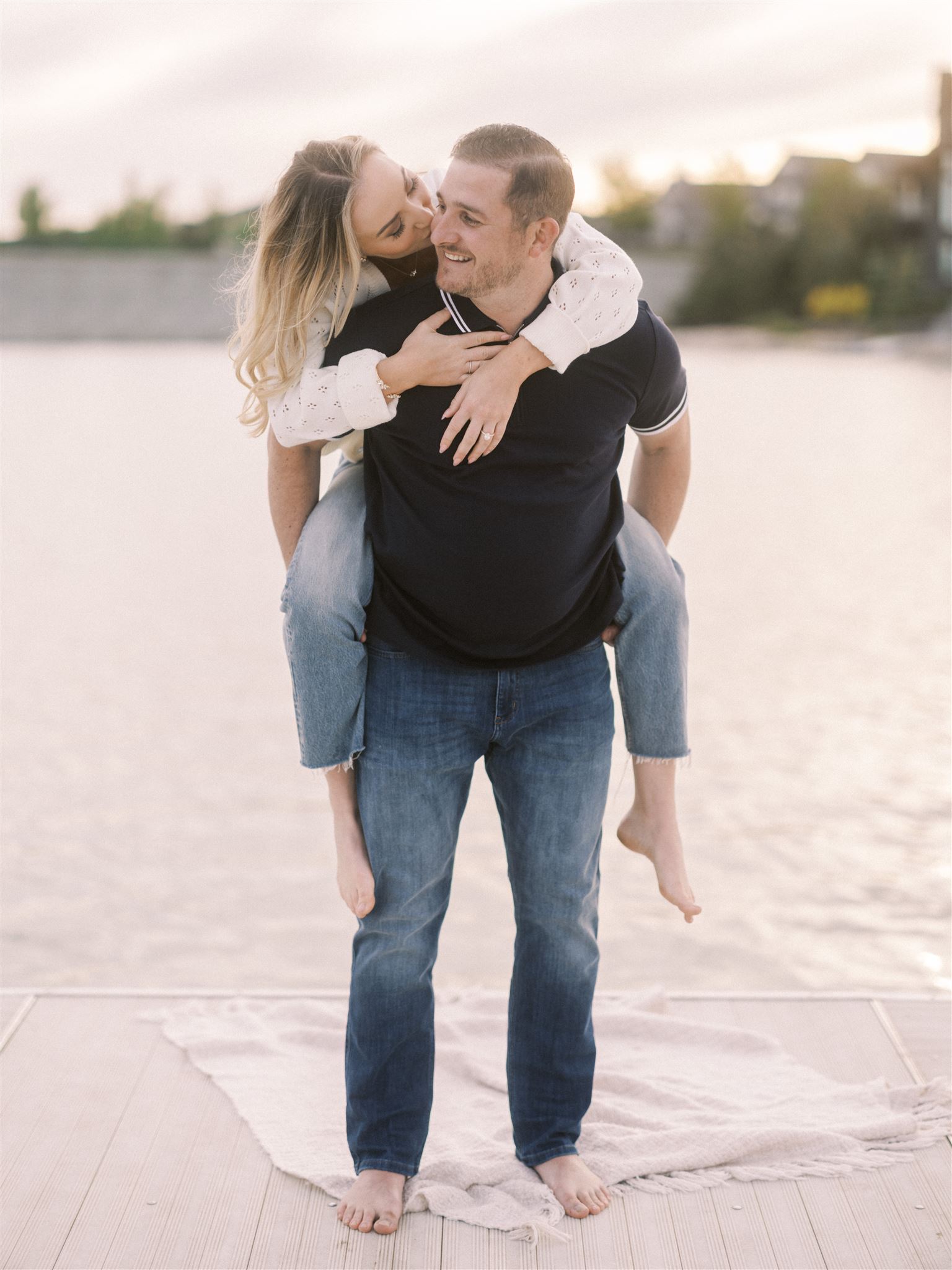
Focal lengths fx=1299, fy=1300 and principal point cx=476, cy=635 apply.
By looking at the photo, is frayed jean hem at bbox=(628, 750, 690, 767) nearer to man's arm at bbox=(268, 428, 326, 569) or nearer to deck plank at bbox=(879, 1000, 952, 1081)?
man's arm at bbox=(268, 428, 326, 569)

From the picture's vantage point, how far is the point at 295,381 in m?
1.64

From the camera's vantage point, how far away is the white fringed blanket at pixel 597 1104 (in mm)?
1900

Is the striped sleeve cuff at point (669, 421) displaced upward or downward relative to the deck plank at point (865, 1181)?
upward

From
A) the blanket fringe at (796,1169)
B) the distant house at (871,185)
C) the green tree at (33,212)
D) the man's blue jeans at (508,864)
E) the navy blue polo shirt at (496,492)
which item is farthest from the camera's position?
the green tree at (33,212)

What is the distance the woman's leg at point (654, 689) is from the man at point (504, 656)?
0.04m

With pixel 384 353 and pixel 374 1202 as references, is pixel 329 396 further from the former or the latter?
pixel 374 1202

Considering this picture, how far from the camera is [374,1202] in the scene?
180 cm

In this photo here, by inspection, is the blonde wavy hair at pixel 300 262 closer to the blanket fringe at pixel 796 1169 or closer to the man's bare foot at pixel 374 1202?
the man's bare foot at pixel 374 1202

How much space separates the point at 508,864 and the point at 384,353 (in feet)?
2.33

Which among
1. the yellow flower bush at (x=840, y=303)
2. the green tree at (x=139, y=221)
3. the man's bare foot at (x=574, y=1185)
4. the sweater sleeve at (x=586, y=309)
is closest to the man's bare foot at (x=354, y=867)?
the man's bare foot at (x=574, y=1185)

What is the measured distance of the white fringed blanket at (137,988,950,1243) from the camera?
190 centimetres

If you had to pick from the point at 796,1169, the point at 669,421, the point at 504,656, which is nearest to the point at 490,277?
the point at 669,421

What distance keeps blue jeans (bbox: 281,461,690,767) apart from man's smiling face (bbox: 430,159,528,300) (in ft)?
1.12

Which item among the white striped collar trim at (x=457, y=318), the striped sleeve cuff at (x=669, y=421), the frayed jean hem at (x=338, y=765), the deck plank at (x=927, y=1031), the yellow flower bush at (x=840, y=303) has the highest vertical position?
the white striped collar trim at (x=457, y=318)
